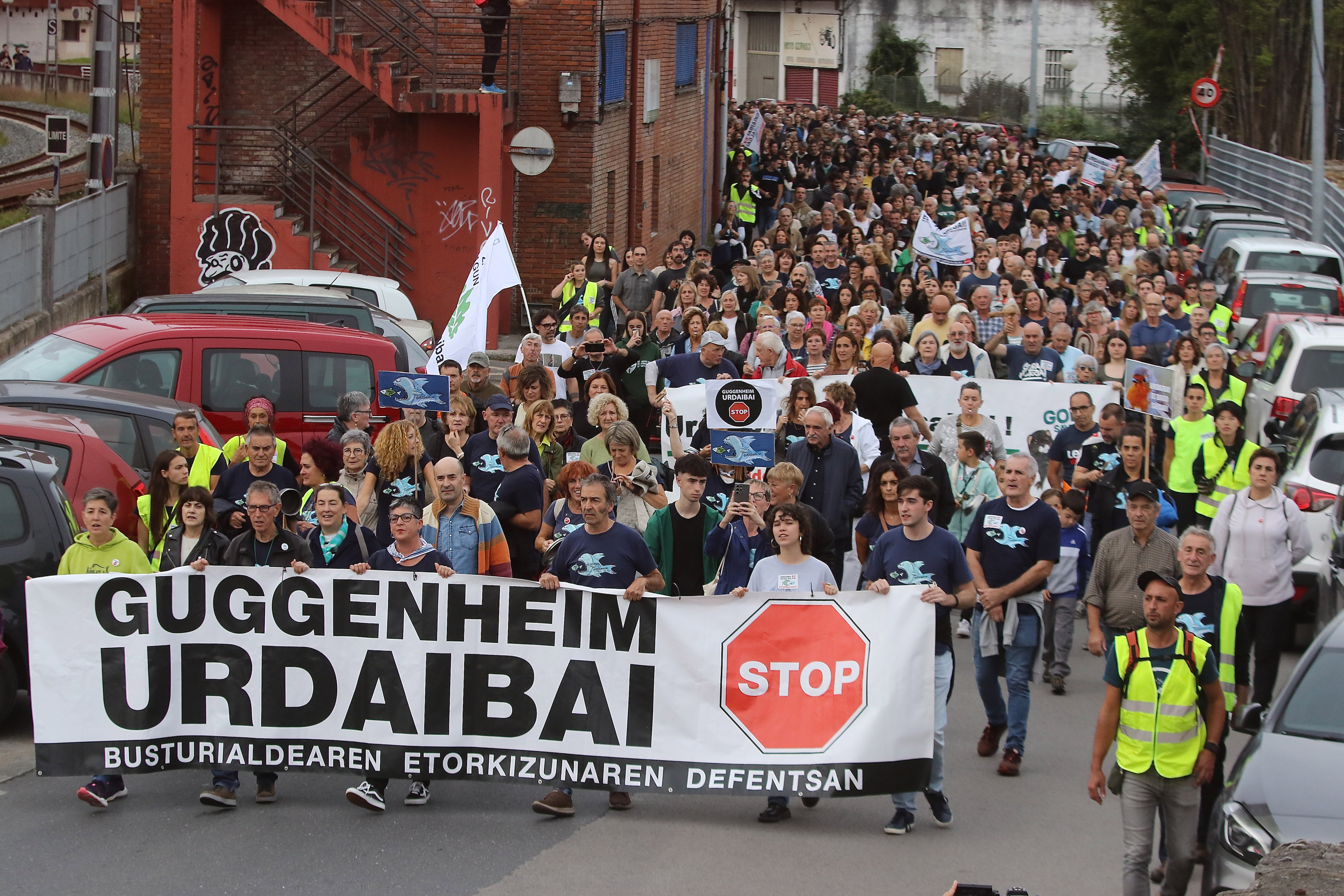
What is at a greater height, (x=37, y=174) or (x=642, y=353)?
(x=37, y=174)

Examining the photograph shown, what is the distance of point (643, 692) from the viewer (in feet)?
27.1

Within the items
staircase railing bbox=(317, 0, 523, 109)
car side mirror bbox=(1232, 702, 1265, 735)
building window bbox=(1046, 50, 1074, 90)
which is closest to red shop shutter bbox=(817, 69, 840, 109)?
building window bbox=(1046, 50, 1074, 90)

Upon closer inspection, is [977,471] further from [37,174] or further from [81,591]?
[37,174]

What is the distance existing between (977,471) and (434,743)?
470 centimetres

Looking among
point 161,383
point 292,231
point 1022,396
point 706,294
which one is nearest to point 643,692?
point 161,383

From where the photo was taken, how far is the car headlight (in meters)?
6.73

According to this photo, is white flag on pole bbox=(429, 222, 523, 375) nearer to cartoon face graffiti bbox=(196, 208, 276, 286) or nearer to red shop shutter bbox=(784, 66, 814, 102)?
cartoon face graffiti bbox=(196, 208, 276, 286)

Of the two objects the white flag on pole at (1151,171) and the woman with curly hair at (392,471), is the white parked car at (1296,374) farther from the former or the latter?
the white flag on pole at (1151,171)

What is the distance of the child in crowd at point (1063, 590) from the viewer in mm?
10953

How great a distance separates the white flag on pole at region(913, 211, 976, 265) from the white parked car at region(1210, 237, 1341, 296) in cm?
627

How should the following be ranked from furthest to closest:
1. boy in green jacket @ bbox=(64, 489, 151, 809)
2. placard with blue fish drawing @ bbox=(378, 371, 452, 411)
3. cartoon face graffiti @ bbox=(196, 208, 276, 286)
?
1. cartoon face graffiti @ bbox=(196, 208, 276, 286)
2. placard with blue fish drawing @ bbox=(378, 371, 452, 411)
3. boy in green jacket @ bbox=(64, 489, 151, 809)

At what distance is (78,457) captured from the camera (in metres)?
10.1

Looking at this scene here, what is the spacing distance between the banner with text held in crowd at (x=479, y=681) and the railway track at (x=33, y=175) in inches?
966

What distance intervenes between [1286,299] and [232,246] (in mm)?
14004
